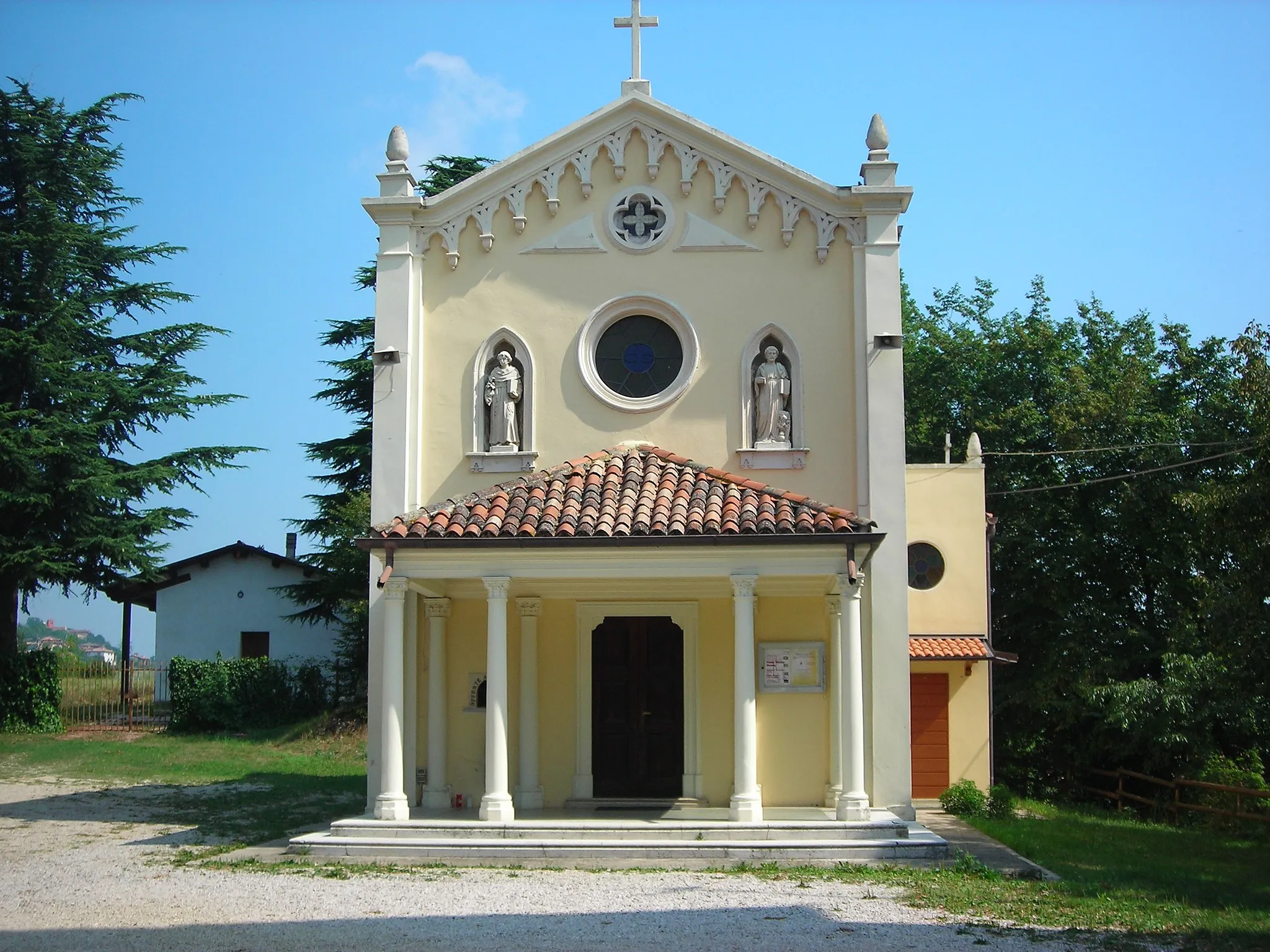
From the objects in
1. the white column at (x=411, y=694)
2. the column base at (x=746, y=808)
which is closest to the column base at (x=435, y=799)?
the white column at (x=411, y=694)

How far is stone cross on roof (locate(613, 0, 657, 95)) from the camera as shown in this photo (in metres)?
16.3

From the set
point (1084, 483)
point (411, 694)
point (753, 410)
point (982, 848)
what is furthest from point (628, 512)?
point (1084, 483)

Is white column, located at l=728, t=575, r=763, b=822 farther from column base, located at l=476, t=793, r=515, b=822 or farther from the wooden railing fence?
the wooden railing fence

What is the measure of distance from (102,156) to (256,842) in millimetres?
22131

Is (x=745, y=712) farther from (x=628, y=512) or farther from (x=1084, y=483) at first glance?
(x=1084, y=483)

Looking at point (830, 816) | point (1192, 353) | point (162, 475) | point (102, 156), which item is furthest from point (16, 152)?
point (1192, 353)

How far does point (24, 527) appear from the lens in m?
28.6

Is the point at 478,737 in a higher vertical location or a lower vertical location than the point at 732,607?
lower

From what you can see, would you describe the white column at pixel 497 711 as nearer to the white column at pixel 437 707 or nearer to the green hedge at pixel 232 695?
the white column at pixel 437 707

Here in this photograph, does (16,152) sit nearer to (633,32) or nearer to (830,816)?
(633,32)

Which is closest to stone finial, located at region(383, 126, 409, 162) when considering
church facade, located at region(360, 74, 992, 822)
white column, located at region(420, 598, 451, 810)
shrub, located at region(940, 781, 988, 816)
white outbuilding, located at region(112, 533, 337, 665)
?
church facade, located at region(360, 74, 992, 822)

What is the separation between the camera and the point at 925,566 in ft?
68.4

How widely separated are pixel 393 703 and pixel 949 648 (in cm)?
977

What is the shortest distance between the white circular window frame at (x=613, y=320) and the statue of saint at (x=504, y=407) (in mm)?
923
